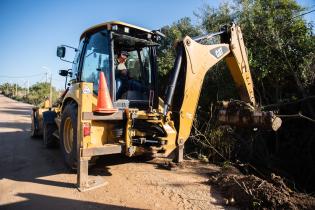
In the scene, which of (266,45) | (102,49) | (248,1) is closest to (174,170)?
(102,49)

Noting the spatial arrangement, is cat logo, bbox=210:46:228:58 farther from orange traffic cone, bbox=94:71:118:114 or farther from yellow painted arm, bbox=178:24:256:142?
orange traffic cone, bbox=94:71:118:114

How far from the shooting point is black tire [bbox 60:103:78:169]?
14.9ft

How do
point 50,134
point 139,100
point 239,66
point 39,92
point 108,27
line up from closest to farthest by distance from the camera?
point 108,27
point 239,66
point 139,100
point 50,134
point 39,92

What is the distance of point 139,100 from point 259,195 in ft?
8.92

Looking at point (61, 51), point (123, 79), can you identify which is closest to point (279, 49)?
point (123, 79)

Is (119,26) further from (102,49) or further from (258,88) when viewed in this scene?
(258,88)

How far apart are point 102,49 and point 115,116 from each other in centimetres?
135

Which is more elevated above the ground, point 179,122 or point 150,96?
point 150,96

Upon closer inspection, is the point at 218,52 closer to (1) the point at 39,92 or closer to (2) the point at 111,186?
(2) the point at 111,186

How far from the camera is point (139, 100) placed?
5340 millimetres

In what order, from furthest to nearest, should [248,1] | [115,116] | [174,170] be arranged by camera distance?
[248,1] → [174,170] → [115,116]

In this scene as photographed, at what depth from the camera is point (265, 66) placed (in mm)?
7395

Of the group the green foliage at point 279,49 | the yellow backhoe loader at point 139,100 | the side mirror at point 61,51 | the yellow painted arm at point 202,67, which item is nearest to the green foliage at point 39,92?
the side mirror at point 61,51

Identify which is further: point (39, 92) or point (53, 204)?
point (39, 92)
